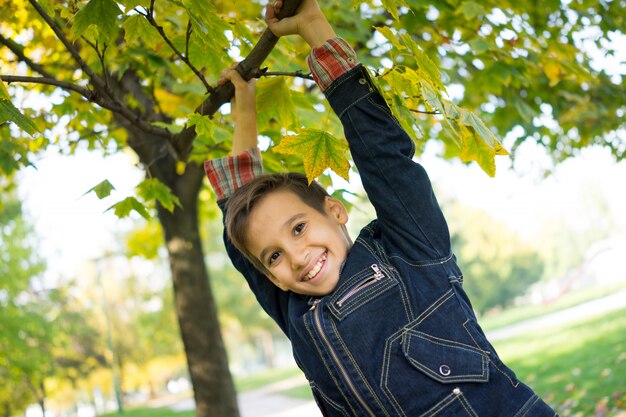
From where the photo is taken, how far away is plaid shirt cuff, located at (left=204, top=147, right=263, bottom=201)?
221 cm

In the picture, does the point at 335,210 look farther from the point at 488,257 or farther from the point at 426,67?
the point at 488,257

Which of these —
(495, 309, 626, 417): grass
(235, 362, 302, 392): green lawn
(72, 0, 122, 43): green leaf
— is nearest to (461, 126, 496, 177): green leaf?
(72, 0, 122, 43): green leaf

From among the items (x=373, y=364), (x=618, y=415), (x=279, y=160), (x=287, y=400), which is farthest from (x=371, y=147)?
(x=287, y=400)

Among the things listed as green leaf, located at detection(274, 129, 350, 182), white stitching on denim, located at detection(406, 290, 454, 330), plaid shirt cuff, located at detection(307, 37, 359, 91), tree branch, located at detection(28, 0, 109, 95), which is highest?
tree branch, located at detection(28, 0, 109, 95)

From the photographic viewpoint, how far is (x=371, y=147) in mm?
1713

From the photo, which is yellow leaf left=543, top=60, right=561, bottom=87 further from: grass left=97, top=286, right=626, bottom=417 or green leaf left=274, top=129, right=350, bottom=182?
grass left=97, top=286, right=626, bottom=417

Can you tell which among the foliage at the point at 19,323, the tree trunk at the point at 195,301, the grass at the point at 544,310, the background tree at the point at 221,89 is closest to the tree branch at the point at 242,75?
the background tree at the point at 221,89

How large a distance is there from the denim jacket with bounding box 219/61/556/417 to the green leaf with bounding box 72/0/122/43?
0.58 metres

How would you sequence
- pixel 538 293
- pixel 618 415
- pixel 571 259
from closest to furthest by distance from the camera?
1. pixel 618 415
2. pixel 538 293
3. pixel 571 259

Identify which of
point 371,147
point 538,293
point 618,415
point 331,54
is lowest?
point 618,415

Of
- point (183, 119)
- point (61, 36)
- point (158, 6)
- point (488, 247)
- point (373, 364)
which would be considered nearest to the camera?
point (373, 364)

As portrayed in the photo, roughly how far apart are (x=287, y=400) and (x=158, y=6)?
34.8ft

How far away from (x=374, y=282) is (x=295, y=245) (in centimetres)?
23

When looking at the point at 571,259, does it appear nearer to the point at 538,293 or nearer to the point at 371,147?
the point at 538,293
